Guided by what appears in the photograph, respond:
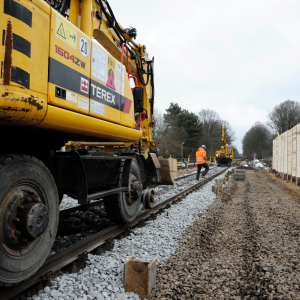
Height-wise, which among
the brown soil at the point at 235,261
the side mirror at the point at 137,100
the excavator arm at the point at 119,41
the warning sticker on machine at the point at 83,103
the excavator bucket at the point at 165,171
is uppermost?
the excavator arm at the point at 119,41

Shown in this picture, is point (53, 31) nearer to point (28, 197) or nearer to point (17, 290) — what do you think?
point (28, 197)

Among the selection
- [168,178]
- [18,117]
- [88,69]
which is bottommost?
[168,178]

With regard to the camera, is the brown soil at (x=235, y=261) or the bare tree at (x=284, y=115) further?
the bare tree at (x=284, y=115)

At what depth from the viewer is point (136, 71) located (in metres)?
5.95

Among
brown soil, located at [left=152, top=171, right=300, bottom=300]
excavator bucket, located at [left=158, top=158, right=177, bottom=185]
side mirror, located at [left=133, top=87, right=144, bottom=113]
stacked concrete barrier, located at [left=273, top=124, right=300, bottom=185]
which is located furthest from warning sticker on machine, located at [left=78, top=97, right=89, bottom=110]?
stacked concrete barrier, located at [left=273, top=124, right=300, bottom=185]

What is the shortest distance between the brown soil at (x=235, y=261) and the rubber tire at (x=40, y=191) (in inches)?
50.8

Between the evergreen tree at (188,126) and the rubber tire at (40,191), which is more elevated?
the evergreen tree at (188,126)

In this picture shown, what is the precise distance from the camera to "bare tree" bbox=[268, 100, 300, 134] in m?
45.7

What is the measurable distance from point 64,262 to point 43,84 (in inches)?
81.7

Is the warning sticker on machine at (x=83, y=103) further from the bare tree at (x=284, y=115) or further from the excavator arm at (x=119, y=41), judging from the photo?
the bare tree at (x=284, y=115)

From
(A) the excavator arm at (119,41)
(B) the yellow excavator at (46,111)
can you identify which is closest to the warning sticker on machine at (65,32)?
(B) the yellow excavator at (46,111)

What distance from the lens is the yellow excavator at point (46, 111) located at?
2.00 m

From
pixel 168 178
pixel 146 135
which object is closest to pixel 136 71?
pixel 146 135

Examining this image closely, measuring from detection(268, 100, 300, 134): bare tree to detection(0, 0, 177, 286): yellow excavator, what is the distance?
48988 mm
